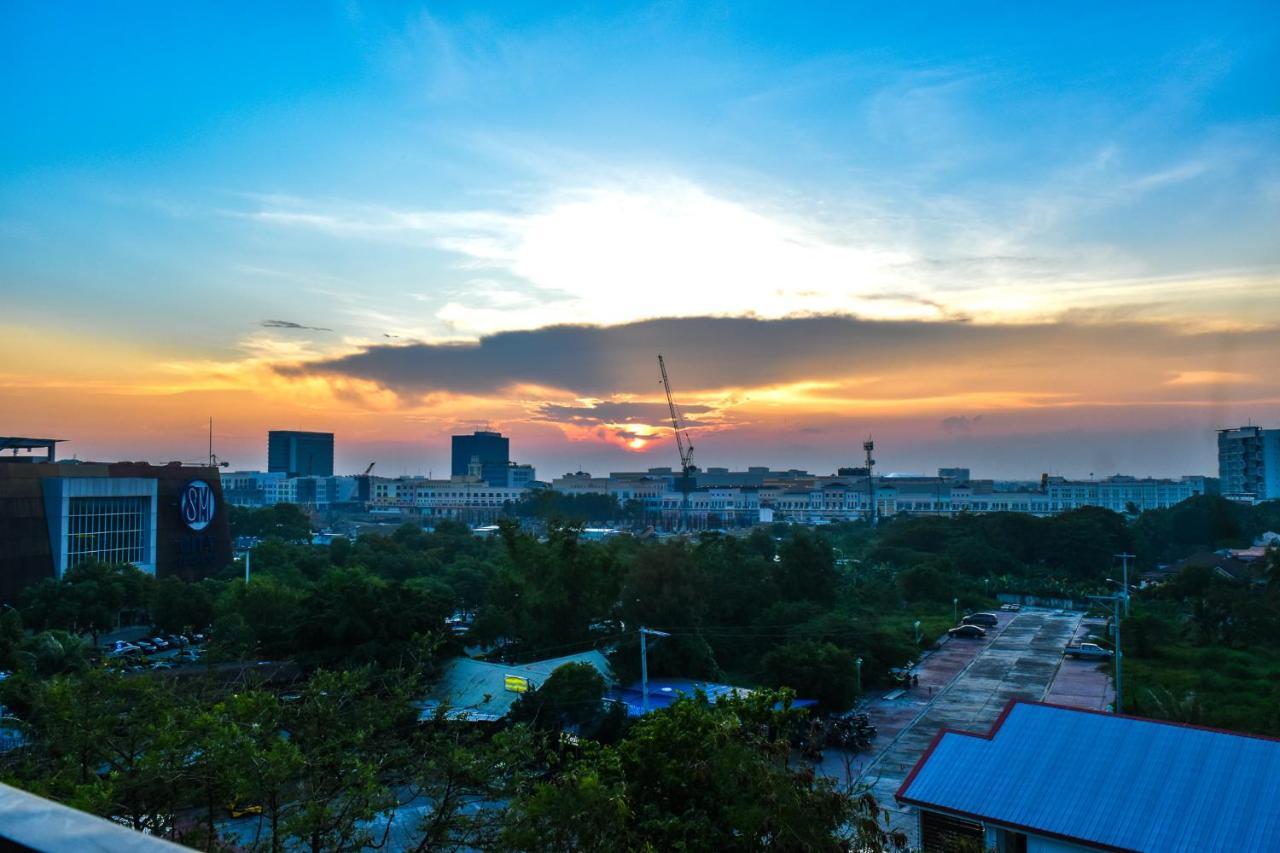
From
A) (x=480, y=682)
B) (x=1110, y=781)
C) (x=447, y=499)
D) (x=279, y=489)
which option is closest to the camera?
(x=1110, y=781)

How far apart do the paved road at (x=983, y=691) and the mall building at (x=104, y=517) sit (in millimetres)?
23666

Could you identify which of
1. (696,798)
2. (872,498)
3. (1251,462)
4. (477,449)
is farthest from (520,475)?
(696,798)

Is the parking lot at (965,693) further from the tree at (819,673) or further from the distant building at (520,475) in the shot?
the distant building at (520,475)

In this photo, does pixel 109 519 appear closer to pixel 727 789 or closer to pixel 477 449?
pixel 727 789

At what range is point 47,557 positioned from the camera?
2728 centimetres

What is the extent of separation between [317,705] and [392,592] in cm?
1030

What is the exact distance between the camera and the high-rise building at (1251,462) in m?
74.7

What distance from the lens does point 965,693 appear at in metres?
19.5

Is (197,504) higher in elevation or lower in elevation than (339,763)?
higher

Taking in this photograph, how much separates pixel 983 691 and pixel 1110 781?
39.7 ft

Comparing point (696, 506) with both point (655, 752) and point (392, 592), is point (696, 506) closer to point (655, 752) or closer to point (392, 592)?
point (392, 592)

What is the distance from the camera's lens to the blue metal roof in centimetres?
765

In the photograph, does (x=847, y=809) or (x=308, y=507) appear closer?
(x=847, y=809)

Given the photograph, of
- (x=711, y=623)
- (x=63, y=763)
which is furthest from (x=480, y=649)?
(x=63, y=763)
